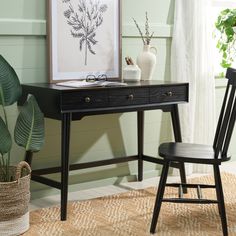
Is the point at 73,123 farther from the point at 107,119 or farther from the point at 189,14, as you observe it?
the point at 189,14

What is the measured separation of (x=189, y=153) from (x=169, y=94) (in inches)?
29.6

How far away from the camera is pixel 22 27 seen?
337 cm

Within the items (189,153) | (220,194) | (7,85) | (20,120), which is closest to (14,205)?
(20,120)

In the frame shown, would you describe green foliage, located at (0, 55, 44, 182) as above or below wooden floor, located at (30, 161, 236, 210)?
above

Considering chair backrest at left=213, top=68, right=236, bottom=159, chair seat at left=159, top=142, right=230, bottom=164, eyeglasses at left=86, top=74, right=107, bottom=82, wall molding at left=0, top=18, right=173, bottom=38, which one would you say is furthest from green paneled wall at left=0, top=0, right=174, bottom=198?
chair backrest at left=213, top=68, right=236, bottom=159

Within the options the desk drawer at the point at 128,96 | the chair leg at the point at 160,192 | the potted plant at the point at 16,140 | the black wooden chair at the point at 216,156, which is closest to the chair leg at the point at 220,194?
the black wooden chair at the point at 216,156

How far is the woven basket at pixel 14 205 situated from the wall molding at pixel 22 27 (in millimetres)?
911

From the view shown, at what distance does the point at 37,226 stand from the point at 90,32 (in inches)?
55.4

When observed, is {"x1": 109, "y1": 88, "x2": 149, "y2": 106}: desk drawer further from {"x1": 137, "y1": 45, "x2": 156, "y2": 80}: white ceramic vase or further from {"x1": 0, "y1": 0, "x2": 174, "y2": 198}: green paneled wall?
{"x1": 0, "y1": 0, "x2": 174, "y2": 198}: green paneled wall

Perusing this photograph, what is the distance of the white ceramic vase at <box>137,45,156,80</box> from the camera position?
12.3ft

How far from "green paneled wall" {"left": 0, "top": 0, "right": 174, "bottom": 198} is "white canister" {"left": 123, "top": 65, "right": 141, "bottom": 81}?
0.30 meters

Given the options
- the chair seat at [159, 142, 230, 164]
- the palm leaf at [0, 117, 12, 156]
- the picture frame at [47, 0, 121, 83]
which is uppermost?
the picture frame at [47, 0, 121, 83]

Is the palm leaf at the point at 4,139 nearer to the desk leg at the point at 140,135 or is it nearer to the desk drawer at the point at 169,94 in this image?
the desk drawer at the point at 169,94

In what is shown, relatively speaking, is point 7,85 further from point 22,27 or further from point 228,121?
point 228,121
